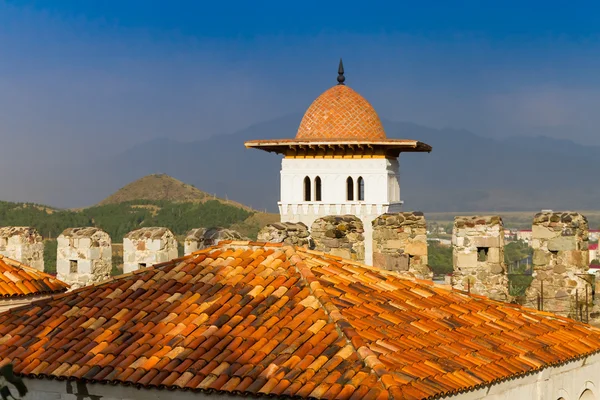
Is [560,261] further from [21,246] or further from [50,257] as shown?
[50,257]

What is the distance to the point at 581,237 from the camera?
14945 millimetres

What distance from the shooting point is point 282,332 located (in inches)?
408

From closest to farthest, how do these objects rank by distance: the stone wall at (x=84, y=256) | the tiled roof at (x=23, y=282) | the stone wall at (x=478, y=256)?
the stone wall at (x=478, y=256) → the tiled roof at (x=23, y=282) → the stone wall at (x=84, y=256)

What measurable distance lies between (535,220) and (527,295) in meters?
0.96

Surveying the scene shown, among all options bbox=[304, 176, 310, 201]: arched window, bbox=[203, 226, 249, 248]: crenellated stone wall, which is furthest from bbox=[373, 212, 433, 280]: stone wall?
bbox=[304, 176, 310, 201]: arched window

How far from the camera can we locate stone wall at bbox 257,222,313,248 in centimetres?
1480

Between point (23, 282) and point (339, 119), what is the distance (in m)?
12.2

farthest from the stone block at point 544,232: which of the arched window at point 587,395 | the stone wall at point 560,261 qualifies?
the arched window at point 587,395

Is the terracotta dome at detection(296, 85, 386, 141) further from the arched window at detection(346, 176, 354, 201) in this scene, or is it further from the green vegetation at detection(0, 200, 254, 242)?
the green vegetation at detection(0, 200, 254, 242)

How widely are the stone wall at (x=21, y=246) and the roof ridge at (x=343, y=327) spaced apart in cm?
843

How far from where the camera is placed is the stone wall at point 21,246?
1923cm

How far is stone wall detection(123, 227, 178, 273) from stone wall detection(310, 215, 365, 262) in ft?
7.09

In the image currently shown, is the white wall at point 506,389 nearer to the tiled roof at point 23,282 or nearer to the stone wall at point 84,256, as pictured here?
the tiled roof at point 23,282

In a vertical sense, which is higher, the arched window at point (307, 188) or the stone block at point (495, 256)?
the arched window at point (307, 188)
